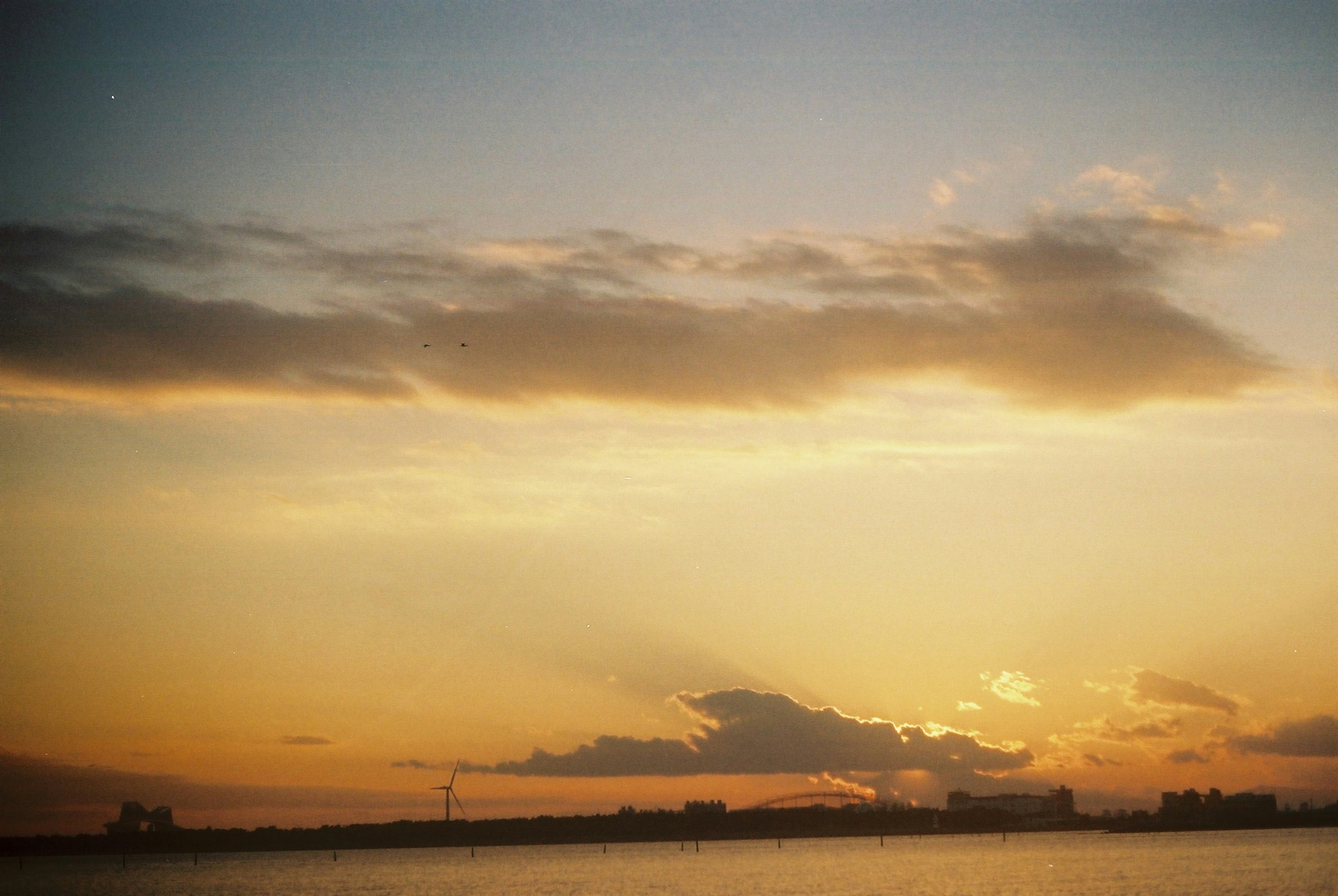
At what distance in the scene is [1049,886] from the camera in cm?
17812

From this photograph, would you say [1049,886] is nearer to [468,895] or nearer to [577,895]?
[577,895]

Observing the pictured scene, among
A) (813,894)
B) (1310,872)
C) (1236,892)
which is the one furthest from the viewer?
(1310,872)

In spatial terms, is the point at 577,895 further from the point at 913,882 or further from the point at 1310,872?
the point at 1310,872

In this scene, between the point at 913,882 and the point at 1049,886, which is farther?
the point at 913,882

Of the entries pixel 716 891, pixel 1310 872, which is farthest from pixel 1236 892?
pixel 716 891

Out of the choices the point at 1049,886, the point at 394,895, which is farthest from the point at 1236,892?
the point at 394,895

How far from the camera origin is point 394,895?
196000 millimetres

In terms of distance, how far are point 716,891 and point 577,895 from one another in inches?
782

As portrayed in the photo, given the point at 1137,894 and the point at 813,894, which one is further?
the point at 813,894

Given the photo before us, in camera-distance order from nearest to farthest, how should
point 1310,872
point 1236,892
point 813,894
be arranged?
point 1236,892 < point 813,894 < point 1310,872

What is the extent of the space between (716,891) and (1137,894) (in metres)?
57.6

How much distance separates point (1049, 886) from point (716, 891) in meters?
46.0

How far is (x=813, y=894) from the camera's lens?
176m

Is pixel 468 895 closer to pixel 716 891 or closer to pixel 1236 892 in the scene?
pixel 716 891
